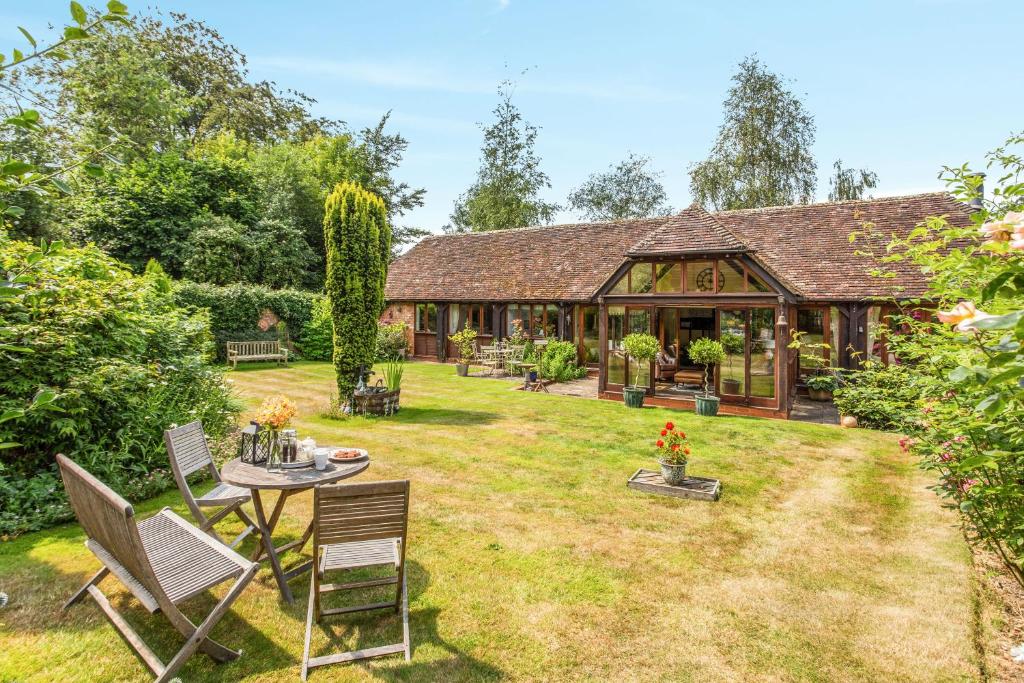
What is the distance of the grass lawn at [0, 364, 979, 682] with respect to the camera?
158 inches

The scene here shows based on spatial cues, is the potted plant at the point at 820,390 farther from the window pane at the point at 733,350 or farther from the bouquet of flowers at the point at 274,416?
the bouquet of flowers at the point at 274,416

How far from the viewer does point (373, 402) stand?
40.5 feet

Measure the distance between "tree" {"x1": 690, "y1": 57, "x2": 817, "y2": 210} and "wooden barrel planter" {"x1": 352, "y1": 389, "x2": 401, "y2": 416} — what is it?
2439 cm

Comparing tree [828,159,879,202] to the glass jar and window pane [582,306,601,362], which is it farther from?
the glass jar

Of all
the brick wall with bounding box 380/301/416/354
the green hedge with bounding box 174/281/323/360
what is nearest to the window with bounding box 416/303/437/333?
the brick wall with bounding box 380/301/416/354

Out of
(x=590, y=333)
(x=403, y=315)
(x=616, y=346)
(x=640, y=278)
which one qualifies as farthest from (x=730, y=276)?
(x=403, y=315)

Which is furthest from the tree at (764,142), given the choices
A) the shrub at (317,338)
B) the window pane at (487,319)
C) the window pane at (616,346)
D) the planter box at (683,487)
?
the planter box at (683,487)

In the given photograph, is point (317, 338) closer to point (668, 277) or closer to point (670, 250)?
point (668, 277)

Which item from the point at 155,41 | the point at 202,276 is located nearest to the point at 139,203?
the point at 202,276

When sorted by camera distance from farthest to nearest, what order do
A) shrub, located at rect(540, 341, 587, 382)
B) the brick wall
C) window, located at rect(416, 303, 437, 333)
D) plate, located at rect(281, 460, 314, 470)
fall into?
1. the brick wall
2. window, located at rect(416, 303, 437, 333)
3. shrub, located at rect(540, 341, 587, 382)
4. plate, located at rect(281, 460, 314, 470)

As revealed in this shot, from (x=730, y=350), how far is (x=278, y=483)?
40.0ft

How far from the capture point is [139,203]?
85.3ft

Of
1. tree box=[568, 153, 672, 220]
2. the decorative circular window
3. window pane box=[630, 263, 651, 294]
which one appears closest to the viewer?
the decorative circular window

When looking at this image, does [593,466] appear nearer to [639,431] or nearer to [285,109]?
[639,431]
